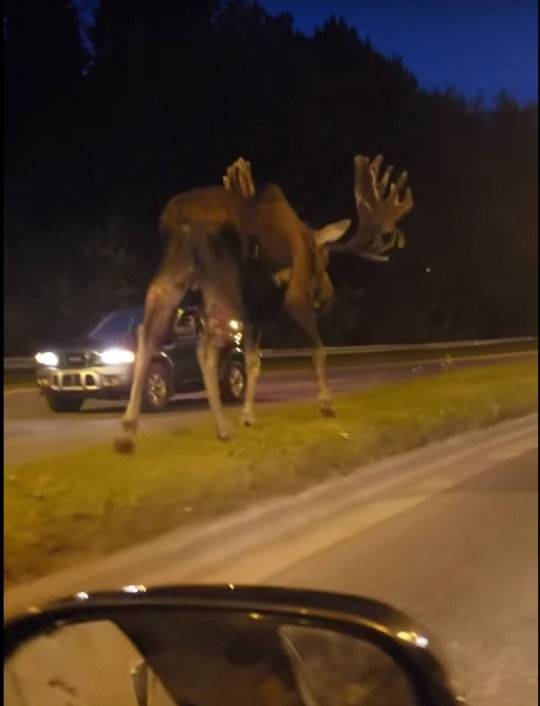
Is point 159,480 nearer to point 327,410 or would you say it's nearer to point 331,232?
point 327,410

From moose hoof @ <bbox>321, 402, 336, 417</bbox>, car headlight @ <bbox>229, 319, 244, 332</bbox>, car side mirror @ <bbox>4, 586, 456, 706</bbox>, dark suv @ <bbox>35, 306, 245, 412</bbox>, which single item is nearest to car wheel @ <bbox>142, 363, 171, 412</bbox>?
dark suv @ <bbox>35, 306, 245, 412</bbox>

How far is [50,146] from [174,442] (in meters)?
1.86

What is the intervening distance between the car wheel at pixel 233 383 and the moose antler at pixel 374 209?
95 centimetres

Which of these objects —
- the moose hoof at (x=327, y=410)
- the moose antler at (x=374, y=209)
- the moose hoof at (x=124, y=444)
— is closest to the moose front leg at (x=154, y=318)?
the moose hoof at (x=124, y=444)

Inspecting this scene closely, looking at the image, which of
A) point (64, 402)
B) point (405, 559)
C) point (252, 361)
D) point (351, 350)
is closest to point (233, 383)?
point (252, 361)

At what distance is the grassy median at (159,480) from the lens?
8984 millimetres

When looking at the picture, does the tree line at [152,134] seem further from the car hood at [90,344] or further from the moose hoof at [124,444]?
the moose hoof at [124,444]

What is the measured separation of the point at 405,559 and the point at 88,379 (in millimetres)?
3606

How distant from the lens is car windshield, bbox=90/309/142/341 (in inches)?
299

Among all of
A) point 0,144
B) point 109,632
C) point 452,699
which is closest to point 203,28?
point 0,144

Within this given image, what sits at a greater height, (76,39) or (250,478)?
Result: (76,39)

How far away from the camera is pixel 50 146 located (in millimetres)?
8414

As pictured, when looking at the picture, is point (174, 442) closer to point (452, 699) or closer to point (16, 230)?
point (16, 230)

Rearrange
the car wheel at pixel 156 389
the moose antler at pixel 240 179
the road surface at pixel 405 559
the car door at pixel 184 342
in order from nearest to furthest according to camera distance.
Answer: the moose antler at pixel 240 179 → the car door at pixel 184 342 → the car wheel at pixel 156 389 → the road surface at pixel 405 559
